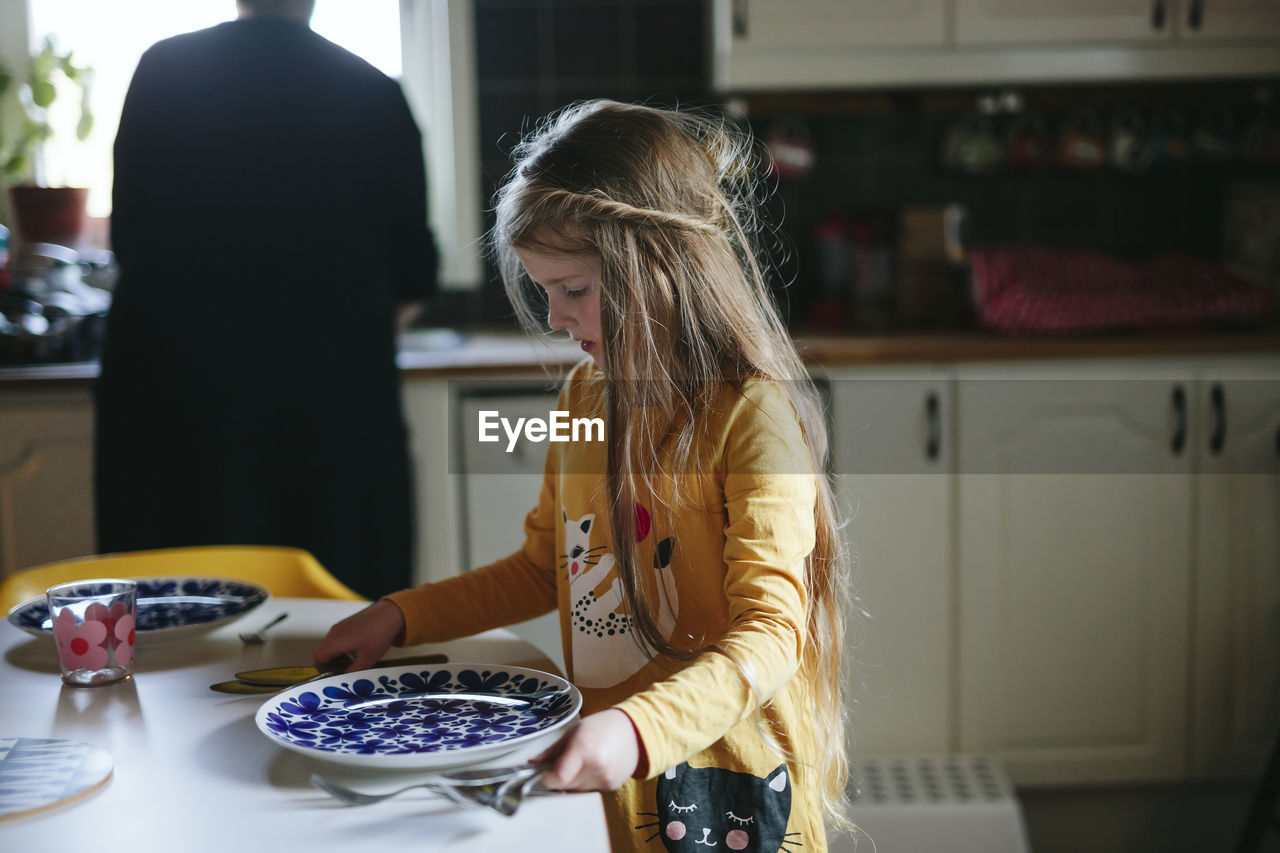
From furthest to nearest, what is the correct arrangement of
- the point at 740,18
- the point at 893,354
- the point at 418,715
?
the point at 740,18 < the point at 893,354 < the point at 418,715

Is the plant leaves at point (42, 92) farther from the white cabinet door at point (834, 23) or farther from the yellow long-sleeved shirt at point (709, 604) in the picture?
the yellow long-sleeved shirt at point (709, 604)

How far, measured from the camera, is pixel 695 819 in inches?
36.6

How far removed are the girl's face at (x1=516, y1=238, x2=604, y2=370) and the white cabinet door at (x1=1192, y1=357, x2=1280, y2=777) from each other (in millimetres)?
1434


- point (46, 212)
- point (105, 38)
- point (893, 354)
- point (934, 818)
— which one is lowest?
point (934, 818)

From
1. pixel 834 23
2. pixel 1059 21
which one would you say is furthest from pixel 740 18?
pixel 1059 21

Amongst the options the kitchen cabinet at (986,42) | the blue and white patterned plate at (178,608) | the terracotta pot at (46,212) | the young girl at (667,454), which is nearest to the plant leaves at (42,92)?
the terracotta pot at (46,212)

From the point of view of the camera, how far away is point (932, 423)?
2.01m

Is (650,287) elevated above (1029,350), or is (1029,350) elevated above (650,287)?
(650,287)

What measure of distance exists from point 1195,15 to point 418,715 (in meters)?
2.06

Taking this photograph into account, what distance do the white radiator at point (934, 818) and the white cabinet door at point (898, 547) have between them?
0.49 feet

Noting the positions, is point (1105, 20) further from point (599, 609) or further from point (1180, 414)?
point (599, 609)

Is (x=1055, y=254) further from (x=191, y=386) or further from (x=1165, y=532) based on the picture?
(x=191, y=386)

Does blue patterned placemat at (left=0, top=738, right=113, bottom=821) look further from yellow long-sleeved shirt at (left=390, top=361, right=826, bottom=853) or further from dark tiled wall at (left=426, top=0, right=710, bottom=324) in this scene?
dark tiled wall at (left=426, top=0, right=710, bottom=324)

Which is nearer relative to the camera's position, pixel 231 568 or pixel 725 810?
pixel 725 810
